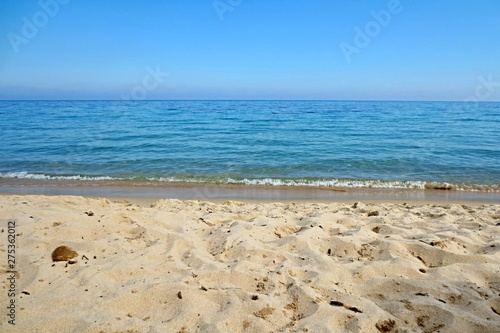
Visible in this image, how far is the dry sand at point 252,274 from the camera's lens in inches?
95.3

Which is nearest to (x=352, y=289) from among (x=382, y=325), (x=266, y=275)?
(x=382, y=325)

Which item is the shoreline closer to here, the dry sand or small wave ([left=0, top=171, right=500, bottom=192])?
small wave ([left=0, top=171, right=500, bottom=192])

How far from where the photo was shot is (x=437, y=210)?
229 inches

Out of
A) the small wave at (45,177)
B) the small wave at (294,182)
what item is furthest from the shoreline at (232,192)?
the small wave at (45,177)

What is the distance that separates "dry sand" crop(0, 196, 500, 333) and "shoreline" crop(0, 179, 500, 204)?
2843mm

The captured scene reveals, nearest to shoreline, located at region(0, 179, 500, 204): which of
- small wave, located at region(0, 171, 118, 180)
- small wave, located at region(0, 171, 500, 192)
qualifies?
small wave, located at region(0, 171, 500, 192)

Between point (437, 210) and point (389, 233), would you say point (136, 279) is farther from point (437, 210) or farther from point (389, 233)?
point (437, 210)

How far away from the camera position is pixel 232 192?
27.7 ft

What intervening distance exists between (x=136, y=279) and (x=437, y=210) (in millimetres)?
5545

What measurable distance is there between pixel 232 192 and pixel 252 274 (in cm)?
536

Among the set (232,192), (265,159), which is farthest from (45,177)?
(265,159)

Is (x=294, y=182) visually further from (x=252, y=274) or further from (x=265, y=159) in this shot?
(x=252, y=274)

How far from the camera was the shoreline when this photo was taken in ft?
25.4

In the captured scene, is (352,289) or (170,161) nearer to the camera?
(352,289)
